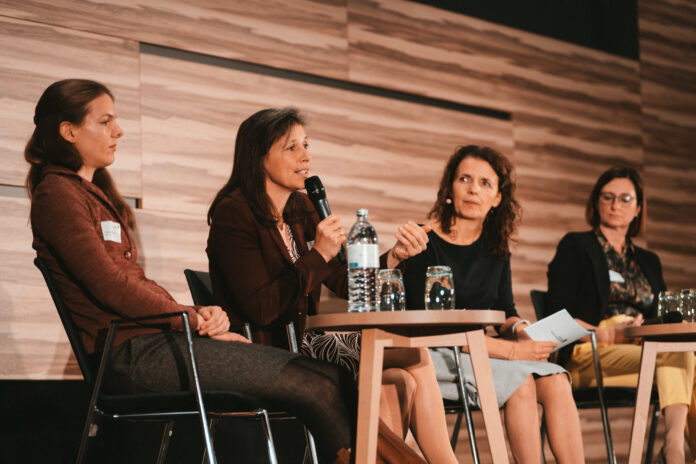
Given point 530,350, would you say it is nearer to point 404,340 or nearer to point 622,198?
point 404,340

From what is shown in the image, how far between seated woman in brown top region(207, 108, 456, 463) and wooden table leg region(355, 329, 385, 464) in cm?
36

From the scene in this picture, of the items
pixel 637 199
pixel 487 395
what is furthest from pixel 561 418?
pixel 637 199

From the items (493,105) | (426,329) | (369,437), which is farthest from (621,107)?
(369,437)

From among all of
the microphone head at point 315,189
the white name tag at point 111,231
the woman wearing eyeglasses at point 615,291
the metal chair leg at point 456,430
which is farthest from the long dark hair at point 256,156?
the woman wearing eyeglasses at point 615,291

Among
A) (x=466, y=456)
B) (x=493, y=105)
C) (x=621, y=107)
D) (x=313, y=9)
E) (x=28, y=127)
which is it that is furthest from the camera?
(x=621, y=107)

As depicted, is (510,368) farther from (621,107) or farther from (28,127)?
(621,107)

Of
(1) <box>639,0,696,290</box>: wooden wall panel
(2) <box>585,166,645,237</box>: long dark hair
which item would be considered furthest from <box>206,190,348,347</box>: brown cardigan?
(1) <box>639,0,696,290</box>: wooden wall panel

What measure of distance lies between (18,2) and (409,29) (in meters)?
2.12

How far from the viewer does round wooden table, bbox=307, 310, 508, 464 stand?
2.10 m

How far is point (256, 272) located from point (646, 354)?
146 centimetres

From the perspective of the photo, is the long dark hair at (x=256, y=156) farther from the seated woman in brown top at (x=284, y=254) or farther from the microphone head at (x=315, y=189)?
the microphone head at (x=315, y=189)

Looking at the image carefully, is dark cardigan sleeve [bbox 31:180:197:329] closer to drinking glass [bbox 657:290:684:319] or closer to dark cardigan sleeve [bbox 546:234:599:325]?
drinking glass [bbox 657:290:684:319]

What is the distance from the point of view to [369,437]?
6.79 ft

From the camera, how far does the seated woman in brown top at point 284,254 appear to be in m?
2.53
